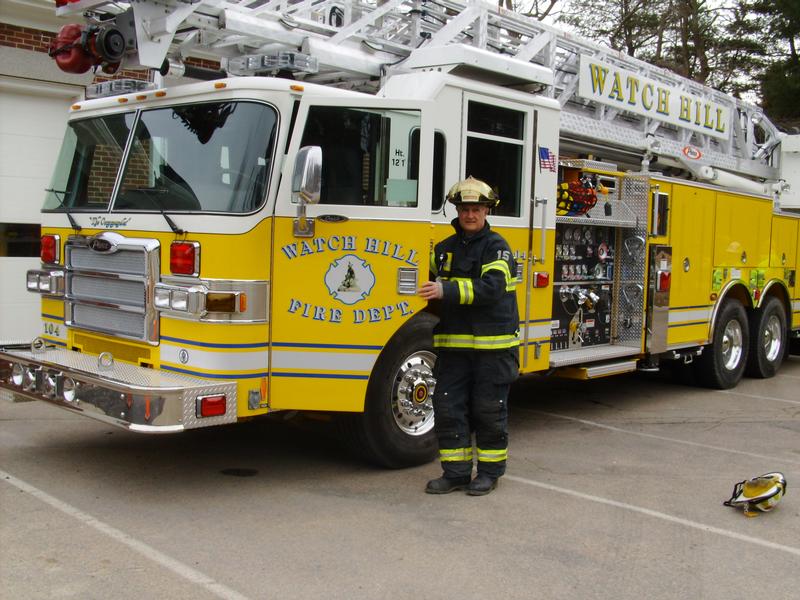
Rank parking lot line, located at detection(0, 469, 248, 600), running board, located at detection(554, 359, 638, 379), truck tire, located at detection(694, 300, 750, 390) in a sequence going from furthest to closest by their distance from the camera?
truck tire, located at detection(694, 300, 750, 390) → running board, located at detection(554, 359, 638, 379) → parking lot line, located at detection(0, 469, 248, 600)

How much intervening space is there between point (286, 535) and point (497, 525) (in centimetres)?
116

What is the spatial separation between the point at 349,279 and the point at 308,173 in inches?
29.7

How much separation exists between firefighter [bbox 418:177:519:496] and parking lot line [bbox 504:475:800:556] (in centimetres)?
38

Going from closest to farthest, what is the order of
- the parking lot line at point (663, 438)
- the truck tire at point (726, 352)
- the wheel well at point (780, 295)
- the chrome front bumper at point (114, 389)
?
the chrome front bumper at point (114, 389)
the parking lot line at point (663, 438)
the truck tire at point (726, 352)
the wheel well at point (780, 295)

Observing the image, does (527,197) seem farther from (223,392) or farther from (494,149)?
(223,392)

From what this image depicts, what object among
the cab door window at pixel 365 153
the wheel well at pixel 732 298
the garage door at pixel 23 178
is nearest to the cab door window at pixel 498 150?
the cab door window at pixel 365 153

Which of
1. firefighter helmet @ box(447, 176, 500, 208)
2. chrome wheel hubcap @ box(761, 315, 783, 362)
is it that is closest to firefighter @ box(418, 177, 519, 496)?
firefighter helmet @ box(447, 176, 500, 208)

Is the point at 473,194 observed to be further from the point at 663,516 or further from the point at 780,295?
the point at 780,295

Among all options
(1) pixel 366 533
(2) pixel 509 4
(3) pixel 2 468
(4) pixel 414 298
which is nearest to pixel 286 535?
(1) pixel 366 533

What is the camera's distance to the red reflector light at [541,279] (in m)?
6.52

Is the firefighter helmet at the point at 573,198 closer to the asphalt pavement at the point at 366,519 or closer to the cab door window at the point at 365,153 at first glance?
the asphalt pavement at the point at 366,519

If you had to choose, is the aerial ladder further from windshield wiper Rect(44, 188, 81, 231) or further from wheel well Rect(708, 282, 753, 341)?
wheel well Rect(708, 282, 753, 341)

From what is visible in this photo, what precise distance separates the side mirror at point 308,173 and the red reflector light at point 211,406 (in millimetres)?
1219

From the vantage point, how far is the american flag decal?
6.48m
